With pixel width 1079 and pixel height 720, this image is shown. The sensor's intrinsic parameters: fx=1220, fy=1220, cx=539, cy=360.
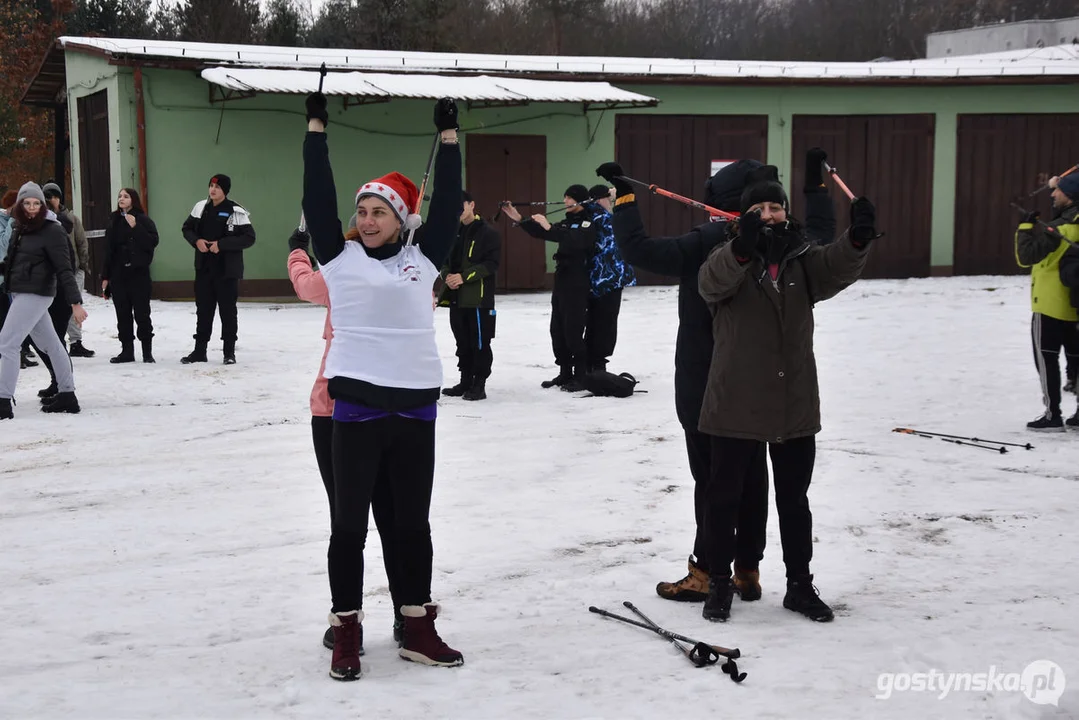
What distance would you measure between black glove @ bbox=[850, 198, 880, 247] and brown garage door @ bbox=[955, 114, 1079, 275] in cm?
1747

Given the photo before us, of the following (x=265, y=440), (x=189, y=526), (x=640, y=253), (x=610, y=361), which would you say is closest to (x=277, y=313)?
(x=610, y=361)

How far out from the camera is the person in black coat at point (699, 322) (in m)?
4.75

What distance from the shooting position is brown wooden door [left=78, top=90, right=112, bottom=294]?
17.7 meters

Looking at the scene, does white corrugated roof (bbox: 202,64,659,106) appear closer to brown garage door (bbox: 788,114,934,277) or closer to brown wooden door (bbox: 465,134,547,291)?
brown wooden door (bbox: 465,134,547,291)

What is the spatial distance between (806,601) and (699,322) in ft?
3.75

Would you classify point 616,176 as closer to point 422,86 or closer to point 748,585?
point 748,585

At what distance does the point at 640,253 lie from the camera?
471 cm

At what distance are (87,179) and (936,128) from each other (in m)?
13.8

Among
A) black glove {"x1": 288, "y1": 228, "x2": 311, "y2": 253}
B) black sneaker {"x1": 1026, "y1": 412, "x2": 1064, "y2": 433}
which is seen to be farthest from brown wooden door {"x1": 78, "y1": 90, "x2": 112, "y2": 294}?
black glove {"x1": 288, "y1": 228, "x2": 311, "y2": 253}

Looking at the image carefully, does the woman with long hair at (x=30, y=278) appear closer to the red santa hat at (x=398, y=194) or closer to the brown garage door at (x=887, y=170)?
the red santa hat at (x=398, y=194)

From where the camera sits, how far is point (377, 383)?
12.9 ft

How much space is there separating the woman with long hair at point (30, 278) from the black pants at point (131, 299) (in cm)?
241

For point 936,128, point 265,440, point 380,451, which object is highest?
point 936,128

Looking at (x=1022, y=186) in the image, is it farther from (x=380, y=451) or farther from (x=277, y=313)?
(x=380, y=451)
